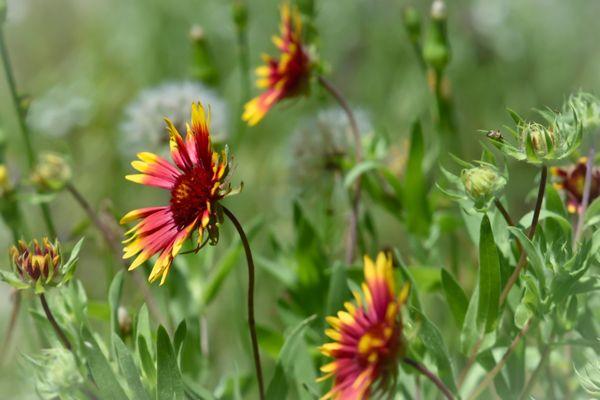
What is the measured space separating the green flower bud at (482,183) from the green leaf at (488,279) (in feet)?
0.06

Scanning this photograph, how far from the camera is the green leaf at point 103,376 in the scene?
1.98 feet

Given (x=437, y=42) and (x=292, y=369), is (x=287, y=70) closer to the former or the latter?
(x=437, y=42)

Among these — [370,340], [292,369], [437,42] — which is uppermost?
[437,42]

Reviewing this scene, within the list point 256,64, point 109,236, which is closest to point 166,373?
point 109,236

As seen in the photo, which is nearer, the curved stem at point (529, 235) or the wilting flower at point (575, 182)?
the curved stem at point (529, 235)

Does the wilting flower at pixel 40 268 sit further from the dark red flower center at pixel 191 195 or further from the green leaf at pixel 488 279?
the green leaf at pixel 488 279

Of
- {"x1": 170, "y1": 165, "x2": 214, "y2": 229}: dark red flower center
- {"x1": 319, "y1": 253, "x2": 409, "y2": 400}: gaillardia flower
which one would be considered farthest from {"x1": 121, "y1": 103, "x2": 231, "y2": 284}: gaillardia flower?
{"x1": 319, "y1": 253, "x2": 409, "y2": 400}: gaillardia flower

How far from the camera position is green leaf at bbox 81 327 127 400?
0.60m

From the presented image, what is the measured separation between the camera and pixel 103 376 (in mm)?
Result: 604

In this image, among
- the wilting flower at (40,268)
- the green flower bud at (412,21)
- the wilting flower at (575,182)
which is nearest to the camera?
the wilting flower at (40,268)

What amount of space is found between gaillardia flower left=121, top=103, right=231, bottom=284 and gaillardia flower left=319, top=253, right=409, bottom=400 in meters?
0.12

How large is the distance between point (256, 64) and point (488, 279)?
4.40ft

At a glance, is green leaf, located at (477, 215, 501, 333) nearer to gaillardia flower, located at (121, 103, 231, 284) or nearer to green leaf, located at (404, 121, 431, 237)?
gaillardia flower, located at (121, 103, 231, 284)

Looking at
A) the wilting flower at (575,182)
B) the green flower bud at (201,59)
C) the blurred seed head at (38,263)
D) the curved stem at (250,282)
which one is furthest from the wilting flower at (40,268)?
the green flower bud at (201,59)
